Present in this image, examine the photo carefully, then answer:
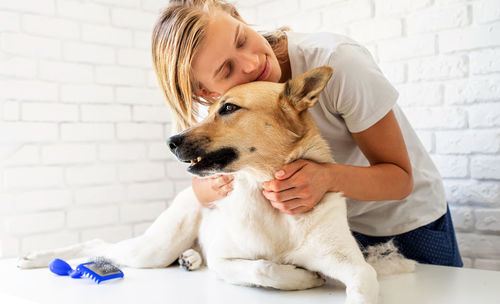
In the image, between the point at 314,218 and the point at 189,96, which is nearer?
the point at 314,218

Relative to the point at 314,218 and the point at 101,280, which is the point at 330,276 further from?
the point at 101,280

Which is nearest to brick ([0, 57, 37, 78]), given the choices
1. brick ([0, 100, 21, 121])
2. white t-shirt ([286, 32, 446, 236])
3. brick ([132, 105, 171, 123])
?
brick ([0, 100, 21, 121])

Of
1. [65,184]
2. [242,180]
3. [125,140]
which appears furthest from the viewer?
[125,140]

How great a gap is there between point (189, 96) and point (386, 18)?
1242 millimetres

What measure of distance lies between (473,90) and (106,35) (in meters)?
1.97

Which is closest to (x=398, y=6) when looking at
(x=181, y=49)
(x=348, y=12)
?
(x=348, y=12)

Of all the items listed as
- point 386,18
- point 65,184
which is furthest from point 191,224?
point 386,18

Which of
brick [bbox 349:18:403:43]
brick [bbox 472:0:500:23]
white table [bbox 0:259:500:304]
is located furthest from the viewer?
brick [bbox 349:18:403:43]

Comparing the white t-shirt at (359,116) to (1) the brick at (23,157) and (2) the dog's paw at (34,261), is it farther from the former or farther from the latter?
(1) the brick at (23,157)

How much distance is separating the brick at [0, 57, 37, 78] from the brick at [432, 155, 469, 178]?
6.76 ft

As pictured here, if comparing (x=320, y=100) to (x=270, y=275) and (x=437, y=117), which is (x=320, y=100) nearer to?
(x=270, y=275)

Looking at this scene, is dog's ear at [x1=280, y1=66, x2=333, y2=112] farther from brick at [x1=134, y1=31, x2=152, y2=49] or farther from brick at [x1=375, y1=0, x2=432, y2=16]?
brick at [x1=134, y1=31, x2=152, y2=49]

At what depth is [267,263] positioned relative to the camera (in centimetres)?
110

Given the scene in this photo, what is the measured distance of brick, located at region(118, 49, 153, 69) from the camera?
2617 millimetres
